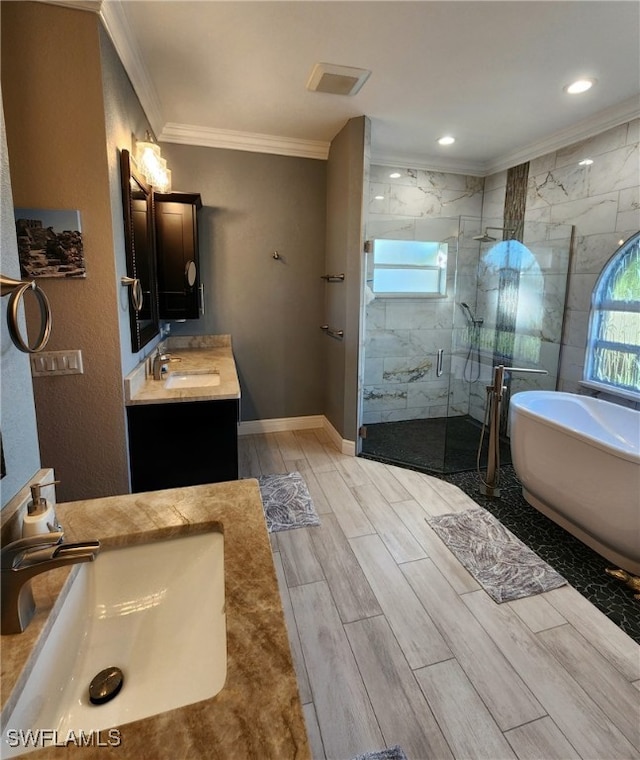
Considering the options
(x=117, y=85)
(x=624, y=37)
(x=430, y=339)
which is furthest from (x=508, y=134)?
(x=117, y=85)

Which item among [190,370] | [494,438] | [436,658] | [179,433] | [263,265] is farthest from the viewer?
[263,265]

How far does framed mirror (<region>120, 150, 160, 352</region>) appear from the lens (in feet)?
7.11

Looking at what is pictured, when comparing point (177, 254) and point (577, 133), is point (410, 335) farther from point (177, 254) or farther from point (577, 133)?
point (177, 254)

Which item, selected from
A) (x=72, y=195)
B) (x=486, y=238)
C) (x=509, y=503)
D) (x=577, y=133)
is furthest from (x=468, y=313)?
(x=72, y=195)

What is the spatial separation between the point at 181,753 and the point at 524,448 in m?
2.62

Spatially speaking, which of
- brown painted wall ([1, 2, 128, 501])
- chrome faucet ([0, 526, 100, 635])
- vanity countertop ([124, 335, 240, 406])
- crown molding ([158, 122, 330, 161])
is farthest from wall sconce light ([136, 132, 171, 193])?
chrome faucet ([0, 526, 100, 635])

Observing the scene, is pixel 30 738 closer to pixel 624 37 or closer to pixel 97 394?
pixel 97 394

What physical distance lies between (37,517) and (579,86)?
348cm

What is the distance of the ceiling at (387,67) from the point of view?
189cm

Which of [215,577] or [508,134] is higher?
[508,134]

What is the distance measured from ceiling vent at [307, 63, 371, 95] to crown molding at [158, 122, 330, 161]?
3.16 ft

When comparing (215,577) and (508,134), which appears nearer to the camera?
(215,577)

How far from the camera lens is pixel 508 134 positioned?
11.0 ft

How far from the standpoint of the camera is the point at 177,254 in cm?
319
